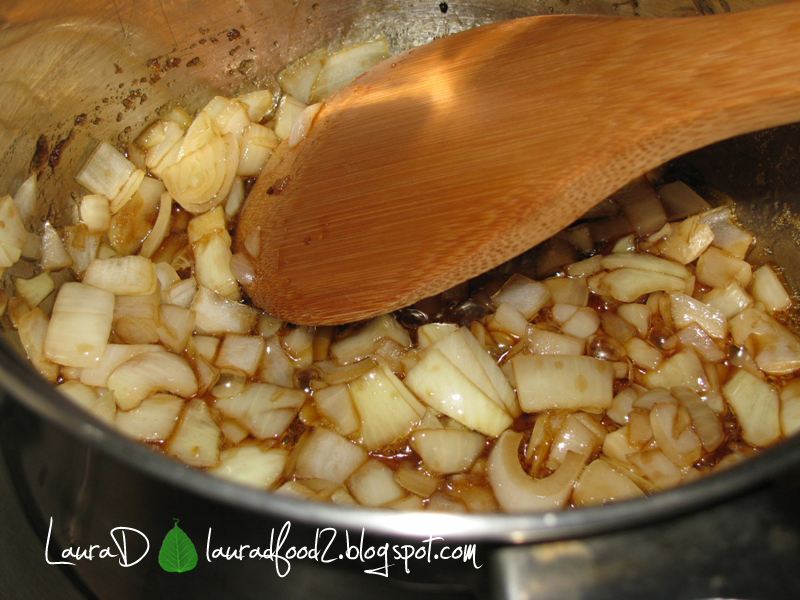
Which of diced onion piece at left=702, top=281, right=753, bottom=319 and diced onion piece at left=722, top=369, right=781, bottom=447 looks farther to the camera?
diced onion piece at left=702, top=281, right=753, bottom=319

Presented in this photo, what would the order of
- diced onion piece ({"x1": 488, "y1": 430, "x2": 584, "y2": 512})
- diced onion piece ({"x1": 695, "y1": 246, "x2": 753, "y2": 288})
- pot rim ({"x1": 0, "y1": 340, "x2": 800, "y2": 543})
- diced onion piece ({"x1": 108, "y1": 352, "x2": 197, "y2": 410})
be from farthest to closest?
diced onion piece ({"x1": 695, "y1": 246, "x2": 753, "y2": 288}) < diced onion piece ({"x1": 108, "y1": 352, "x2": 197, "y2": 410}) < diced onion piece ({"x1": 488, "y1": 430, "x2": 584, "y2": 512}) < pot rim ({"x1": 0, "y1": 340, "x2": 800, "y2": 543})

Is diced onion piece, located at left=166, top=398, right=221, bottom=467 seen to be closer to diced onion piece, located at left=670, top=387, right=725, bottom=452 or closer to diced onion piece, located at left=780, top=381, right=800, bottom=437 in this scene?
diced onion piece, located at left=670, top=387, right=725, bottom=452

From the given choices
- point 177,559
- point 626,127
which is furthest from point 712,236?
point 177,559

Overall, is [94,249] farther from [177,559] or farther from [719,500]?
[719,500]

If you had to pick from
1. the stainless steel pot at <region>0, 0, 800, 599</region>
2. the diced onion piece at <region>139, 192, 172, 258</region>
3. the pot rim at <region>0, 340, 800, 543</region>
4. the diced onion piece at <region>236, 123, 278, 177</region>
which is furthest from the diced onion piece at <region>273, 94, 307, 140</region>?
the pot rim at <region>0, 340, 800, 543</region>

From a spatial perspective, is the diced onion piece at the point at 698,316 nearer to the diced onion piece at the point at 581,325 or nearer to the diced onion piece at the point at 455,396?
the diced onion piece at the point at 581,325

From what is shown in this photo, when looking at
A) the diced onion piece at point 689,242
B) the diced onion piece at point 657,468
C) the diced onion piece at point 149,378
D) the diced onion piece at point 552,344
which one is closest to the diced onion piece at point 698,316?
the diced onion piece at point 689,242

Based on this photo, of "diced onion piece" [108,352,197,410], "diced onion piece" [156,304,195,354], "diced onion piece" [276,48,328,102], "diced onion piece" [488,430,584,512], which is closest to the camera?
"diced onion piece" [488,430,584,512]

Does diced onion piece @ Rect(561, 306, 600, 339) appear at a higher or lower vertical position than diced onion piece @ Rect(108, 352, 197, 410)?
lower
